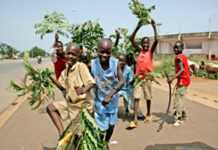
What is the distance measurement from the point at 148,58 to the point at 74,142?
11.4 feet

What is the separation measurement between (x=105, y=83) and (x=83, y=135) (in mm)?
824

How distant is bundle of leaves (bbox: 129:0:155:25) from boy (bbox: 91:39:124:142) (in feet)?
7.57

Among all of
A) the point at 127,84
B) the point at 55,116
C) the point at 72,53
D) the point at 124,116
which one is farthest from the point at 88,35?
the point at 55,116

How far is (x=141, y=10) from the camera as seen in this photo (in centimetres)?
671

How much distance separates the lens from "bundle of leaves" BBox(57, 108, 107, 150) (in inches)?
161

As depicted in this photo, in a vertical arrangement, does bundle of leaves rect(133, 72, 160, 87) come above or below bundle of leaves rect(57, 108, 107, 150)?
above

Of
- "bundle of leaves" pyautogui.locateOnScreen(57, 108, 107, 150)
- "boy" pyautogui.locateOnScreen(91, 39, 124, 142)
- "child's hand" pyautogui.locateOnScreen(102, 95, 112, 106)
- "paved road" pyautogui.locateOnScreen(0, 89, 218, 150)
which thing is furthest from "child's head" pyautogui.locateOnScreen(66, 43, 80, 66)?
"paved road" pyautogui.locateOnScreen(0, 89, 218, 150)

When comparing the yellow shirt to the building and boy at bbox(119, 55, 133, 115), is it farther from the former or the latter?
the building

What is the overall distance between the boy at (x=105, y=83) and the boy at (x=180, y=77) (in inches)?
98.9

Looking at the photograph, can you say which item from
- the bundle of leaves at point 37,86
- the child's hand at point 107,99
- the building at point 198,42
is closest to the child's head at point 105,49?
the child's hand at point 107,99

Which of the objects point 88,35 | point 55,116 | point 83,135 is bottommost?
point 83,135

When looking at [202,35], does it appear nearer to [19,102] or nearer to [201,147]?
[19,102]

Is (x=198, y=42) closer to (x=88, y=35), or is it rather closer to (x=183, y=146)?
(x=88, y=35)

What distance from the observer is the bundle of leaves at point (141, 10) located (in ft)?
22.0
